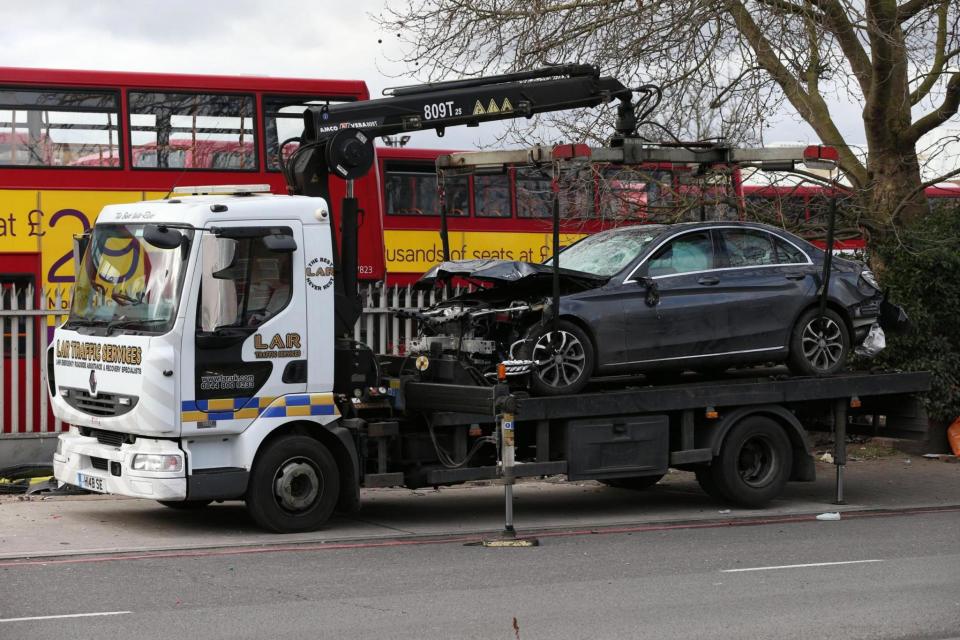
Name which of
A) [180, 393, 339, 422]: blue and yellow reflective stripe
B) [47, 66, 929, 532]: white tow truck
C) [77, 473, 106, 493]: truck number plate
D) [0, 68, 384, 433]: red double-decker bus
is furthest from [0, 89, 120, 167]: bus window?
[180, 393, 339, 422]: blue and yellow reflective stripe

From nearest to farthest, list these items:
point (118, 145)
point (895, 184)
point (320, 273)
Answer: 1. point (320, 273)
2. point (118, 145)
3. point (895, 184)

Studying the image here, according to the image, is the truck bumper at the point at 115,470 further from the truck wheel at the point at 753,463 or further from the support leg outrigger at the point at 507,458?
the truck wheel at the point at 753,463

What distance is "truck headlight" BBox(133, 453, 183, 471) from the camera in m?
10.7

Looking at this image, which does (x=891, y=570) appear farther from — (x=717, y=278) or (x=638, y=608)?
(x=717, y=278)

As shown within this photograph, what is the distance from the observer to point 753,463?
44.1ft

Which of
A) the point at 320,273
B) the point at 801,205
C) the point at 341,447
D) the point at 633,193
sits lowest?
the point at 341,447

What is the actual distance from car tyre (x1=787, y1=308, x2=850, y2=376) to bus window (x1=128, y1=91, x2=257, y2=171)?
28.1 ft

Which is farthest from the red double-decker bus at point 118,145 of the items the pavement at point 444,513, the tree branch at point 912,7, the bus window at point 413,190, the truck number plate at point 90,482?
the tree branch at point 912,7

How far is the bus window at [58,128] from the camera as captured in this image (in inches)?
704

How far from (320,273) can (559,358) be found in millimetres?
2317

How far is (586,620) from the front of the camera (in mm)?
8008

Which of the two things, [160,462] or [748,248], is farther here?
[748,248]

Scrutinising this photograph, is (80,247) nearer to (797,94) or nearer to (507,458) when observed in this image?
(507,458)

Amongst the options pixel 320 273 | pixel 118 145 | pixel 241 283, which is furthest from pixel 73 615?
pixel 118 145
